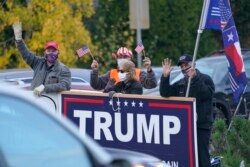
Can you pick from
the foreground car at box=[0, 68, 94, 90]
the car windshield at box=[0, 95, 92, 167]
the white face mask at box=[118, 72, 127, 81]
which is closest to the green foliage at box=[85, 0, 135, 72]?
the foreground car at box=[0, 68, 94, 90]

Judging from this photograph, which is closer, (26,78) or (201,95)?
(201,95)

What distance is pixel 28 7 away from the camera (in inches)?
868

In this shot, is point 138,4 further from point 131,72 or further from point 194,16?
point 131,72

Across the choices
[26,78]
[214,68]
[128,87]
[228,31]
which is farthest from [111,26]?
[128,87]

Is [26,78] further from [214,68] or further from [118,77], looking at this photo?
[118,77]

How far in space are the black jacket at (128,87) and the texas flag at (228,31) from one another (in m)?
1.20

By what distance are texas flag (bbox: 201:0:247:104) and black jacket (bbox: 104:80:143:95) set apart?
47.4 inches

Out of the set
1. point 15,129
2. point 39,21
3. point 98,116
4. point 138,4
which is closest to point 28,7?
point 39,21

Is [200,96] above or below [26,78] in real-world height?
above

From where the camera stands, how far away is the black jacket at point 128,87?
462 inches

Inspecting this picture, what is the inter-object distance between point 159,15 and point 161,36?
0.76m

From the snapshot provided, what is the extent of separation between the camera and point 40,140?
5477 mm

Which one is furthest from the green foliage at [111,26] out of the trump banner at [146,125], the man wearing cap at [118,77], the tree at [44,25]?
the trump banner at [146,125]

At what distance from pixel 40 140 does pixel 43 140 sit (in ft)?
0.06
